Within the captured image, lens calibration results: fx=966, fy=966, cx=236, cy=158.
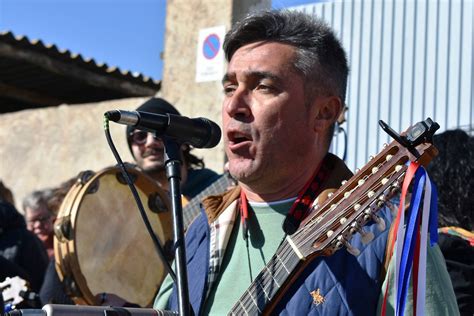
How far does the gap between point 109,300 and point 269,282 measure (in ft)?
7.01

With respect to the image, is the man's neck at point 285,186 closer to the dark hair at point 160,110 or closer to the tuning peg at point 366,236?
the tuning peg at point 366,236

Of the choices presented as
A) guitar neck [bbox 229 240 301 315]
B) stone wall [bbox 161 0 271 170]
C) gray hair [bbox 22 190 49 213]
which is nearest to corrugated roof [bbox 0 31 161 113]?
stone wall [bbox 161 0 271 170]

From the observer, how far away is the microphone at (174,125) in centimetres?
268

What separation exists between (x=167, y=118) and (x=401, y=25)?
182 inches

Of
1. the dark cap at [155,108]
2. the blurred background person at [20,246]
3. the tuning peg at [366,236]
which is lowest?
the tuning peg at [366,236]

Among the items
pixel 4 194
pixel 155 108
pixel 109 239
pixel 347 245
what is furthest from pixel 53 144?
pixel 347 245

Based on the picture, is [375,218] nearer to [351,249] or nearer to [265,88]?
[351,249]

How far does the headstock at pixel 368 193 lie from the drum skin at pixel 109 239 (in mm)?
2214

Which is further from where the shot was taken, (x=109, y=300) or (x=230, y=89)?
(x=109, y=300)

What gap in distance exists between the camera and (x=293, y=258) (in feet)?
8.93

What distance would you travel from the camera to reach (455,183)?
3.85 metres

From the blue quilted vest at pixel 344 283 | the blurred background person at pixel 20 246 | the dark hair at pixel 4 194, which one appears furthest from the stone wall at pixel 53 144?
the blue quilted vest at pixel 344 283

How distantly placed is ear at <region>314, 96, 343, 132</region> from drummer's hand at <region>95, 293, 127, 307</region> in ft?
6.34

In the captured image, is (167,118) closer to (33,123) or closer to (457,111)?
(457,111)
